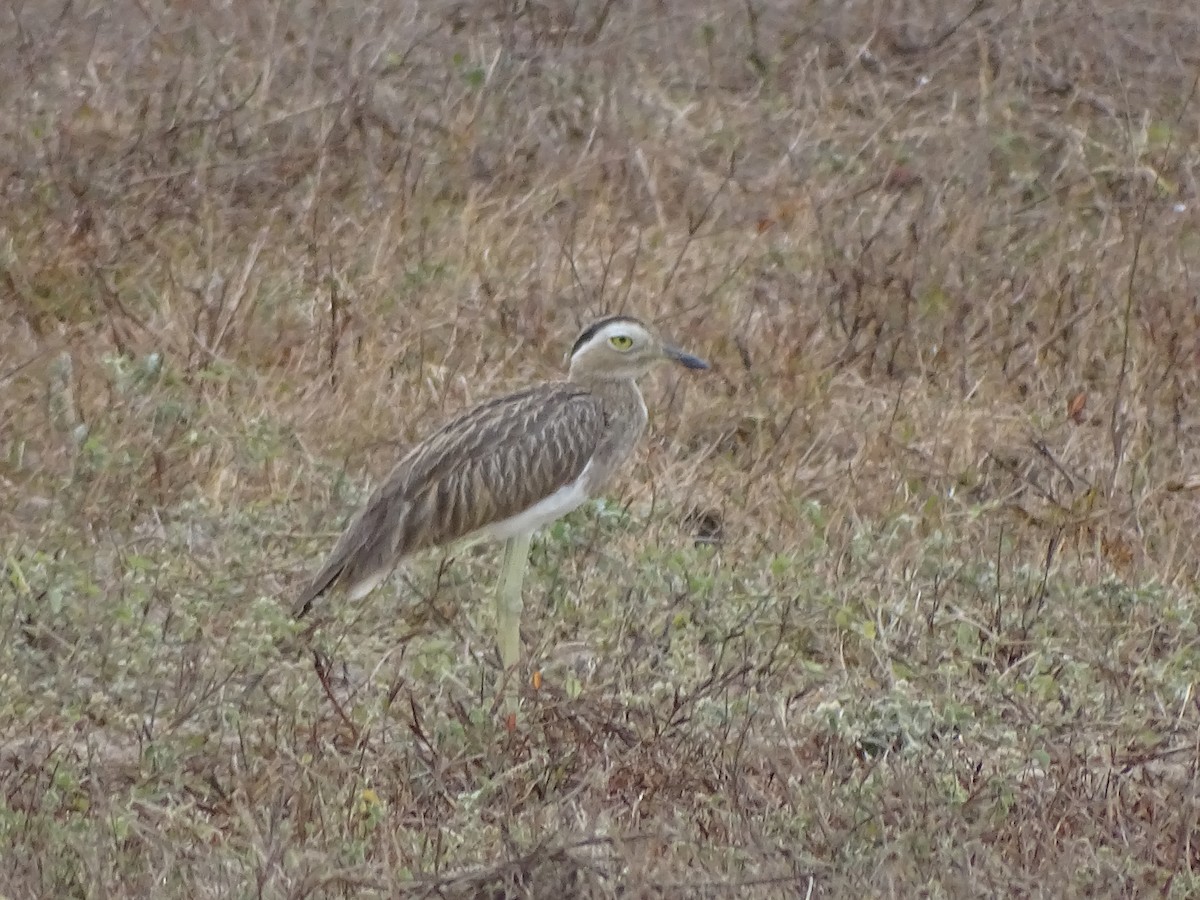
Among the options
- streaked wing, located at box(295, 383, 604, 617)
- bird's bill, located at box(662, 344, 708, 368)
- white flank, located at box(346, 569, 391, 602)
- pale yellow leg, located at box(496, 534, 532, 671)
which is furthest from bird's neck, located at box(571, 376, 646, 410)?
white flank, located at box(346, 569, 391, 602)

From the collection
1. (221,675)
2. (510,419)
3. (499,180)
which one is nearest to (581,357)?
(510,419)

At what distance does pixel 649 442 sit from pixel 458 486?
5.76 feet

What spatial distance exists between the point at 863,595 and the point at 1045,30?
493 cm

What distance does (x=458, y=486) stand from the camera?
20.8ft

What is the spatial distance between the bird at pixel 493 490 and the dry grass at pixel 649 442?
0.64 feet

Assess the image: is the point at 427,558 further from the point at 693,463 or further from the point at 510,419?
the point at 693,463

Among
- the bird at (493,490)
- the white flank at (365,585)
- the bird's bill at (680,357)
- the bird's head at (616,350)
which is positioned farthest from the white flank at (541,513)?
the bird's bill at (680,357)

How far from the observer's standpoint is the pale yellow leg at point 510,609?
620 centimetres

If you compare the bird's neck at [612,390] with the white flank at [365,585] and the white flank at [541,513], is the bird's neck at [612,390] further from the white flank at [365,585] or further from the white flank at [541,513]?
the white flank at [365,585]

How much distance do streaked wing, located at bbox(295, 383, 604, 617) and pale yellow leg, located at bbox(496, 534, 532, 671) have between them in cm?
13

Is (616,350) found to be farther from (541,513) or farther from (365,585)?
(365,585)

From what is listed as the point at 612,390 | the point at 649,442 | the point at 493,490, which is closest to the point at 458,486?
the point at 493,490

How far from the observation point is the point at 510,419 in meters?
6.46

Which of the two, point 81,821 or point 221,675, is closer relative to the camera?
point 81,821
